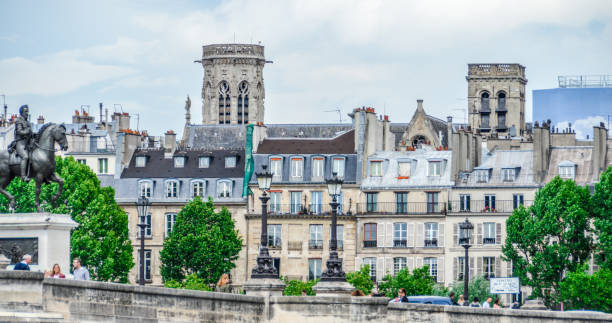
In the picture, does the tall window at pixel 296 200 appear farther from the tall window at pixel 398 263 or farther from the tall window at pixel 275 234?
the tall window at pixel 398 263

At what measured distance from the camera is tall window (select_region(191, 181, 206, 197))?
10312 centimetres

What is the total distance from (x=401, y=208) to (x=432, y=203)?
1.81 meters

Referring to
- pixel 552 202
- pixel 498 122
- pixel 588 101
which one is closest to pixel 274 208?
pixel 552 202

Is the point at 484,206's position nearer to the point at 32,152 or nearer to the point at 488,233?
the point at 488,233

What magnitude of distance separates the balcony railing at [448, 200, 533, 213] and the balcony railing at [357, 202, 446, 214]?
0.64m

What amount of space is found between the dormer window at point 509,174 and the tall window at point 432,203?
3.77 m

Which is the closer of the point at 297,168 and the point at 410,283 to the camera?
the point at 410,283

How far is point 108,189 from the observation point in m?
93.0

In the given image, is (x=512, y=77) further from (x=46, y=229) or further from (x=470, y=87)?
(x=46, y=229)

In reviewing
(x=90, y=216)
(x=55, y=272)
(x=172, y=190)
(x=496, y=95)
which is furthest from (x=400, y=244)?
(x=496, y=95)

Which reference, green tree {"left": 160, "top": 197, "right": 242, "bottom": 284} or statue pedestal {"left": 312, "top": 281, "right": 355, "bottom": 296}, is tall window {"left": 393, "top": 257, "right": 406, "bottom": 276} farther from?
statue pedestal {"left": 312, "top": 281, "right": 355, "bottom": 296}

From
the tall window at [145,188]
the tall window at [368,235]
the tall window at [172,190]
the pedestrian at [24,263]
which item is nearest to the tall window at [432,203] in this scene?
the tall window at [368,235]

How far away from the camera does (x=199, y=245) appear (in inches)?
3804

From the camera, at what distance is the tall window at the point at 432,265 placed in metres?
97.2
